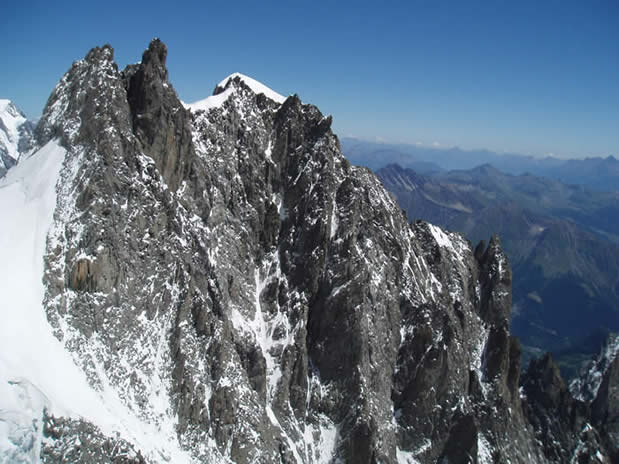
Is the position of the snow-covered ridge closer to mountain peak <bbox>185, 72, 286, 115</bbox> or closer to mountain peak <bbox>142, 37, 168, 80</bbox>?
mountain peak <bbox>185, 72, 286, 115</bbox>

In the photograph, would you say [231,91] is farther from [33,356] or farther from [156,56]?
[33,356]

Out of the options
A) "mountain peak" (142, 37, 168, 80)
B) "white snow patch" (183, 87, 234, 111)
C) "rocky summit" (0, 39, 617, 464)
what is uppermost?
"mountain peak" (142, 37, 168, 80)

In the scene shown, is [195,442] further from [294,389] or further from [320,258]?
[320,258]

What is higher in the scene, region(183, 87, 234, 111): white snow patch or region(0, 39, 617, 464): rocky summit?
region(183, 87, 234, 111): white snow patch

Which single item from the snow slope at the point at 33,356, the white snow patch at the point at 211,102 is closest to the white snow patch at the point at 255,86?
the white snow patch at the point at 211,102

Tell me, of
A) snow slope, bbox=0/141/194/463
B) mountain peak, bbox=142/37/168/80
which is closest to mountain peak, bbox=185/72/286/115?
mountain peak, bbox=142/37/168/80

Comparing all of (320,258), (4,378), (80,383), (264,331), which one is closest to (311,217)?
(320,258)
